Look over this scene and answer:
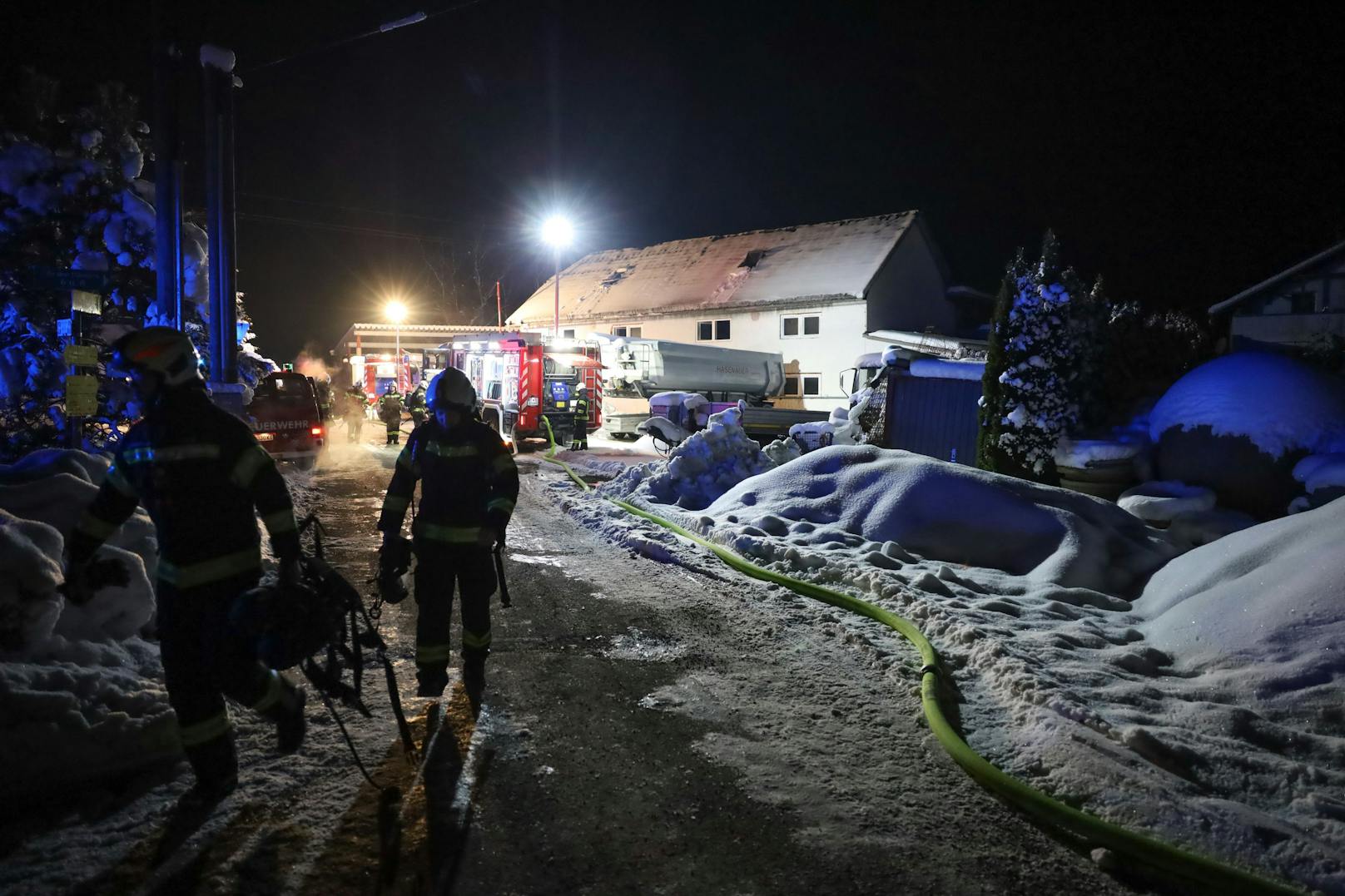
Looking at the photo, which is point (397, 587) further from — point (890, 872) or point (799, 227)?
point (799, 227)

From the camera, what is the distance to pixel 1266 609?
197 inches

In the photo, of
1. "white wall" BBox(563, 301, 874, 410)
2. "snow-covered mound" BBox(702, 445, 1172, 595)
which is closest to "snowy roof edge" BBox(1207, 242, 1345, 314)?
"white wall" BBox(563, 301, 874, 410)

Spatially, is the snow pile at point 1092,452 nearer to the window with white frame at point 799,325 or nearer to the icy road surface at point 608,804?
the icy road surface at point 608,804

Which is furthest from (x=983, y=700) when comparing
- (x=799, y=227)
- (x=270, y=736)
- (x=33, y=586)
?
(x=799, y=227)

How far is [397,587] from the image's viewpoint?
14.6ft

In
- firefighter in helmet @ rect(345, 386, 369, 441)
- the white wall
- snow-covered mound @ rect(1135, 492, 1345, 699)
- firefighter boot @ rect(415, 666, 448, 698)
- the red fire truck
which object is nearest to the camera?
firefighter boot @ rect(415, 666, 448, 698)

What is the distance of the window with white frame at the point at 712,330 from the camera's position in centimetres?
3494

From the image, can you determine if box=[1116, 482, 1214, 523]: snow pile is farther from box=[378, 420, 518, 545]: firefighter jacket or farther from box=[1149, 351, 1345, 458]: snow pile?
box=[378, 420, 518, 545]: firefighter jacket

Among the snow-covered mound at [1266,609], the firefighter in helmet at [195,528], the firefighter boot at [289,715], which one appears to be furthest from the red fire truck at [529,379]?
the firefighter in helmet at [195,528]

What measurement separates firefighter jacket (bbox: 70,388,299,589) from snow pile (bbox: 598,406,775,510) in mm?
8324

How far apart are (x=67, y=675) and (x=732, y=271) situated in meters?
34.1

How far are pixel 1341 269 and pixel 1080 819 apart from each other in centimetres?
2407

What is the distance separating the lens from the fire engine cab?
49.0ft

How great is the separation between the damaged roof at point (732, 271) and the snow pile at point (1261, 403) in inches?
788
